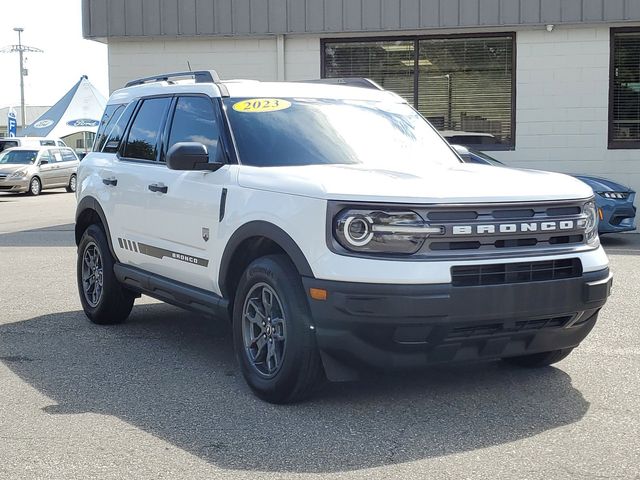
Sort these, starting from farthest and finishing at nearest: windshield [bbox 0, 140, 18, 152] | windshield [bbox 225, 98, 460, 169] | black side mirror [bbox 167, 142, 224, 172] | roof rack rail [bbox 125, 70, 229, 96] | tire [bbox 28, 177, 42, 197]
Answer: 1. windshield [bbox 0, 140, 18, 152]
2. tire [bbox 28, 177, 42, 197]
3. roof rack rail [bbox 125, 70, 229, 96]
4. windshield [bbox 225, 98, 460, 169]
5. black side mirror [bbox 167, 142, 224, 172]

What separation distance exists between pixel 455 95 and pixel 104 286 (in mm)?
11065

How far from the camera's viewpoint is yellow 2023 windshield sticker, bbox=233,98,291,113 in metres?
6.00

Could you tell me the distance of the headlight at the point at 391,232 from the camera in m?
4.68

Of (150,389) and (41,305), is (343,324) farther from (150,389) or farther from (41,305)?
(41,305)

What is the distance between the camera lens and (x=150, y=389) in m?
5.57

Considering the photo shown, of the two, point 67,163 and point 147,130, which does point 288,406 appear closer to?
point 147,130

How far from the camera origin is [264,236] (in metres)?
5.19

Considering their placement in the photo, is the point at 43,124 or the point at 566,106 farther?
the point at 43,124

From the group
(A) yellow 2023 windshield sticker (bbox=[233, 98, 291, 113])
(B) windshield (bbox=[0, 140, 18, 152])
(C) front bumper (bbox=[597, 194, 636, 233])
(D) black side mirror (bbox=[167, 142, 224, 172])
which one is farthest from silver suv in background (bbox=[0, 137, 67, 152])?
(D) black side mirror (bbox=[167, 142, 224, 172])

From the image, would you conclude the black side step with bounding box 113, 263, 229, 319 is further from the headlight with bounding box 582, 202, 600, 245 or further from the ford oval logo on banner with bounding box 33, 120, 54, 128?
the ford oval logo on banner with bounding box 33, 120, 54, 128

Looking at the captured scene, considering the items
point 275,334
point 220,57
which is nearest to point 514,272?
point 275,334

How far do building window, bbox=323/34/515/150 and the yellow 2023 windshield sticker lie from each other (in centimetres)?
1103

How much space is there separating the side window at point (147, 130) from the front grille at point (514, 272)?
288cm

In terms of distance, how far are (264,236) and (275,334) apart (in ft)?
1.82
